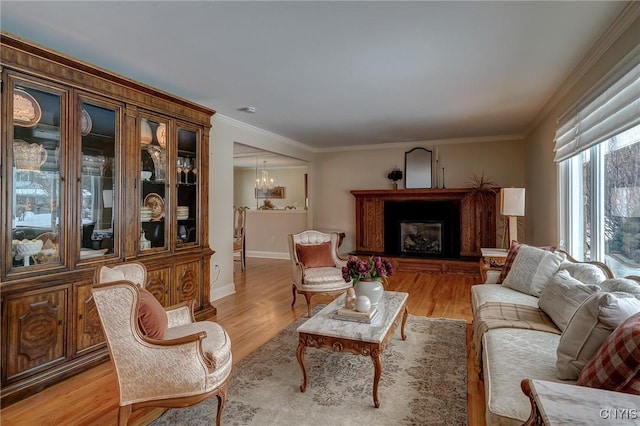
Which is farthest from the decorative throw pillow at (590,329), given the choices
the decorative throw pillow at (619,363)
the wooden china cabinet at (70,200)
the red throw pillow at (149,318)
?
the wooden china cabinet at (70,200)

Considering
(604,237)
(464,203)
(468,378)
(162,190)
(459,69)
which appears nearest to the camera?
(468,378)

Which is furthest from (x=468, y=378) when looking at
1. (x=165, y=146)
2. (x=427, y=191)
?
(x=427, y=191)

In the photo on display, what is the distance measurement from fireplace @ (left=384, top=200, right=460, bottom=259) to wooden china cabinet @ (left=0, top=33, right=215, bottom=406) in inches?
179

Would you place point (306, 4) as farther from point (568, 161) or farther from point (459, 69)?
point (568, 161)

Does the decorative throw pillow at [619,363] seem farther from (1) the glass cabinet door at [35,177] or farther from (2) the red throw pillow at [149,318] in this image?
(1) the glass cabinet door at [35,177]

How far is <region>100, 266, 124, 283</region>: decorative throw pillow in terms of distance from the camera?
6.16 feet

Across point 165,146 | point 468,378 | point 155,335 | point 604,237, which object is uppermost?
point 165,146

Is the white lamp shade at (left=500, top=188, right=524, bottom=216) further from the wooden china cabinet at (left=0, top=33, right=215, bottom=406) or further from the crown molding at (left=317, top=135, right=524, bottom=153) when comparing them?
the wooden china cabinet at (left=0, top=33, right=215, bottom=406)

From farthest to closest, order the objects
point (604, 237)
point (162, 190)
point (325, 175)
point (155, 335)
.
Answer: point (325, 175), point (162, 190), point (604, 237), point (155, 335)

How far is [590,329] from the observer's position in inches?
58.2

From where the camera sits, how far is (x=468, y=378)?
2.42m

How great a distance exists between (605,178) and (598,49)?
3.40 ft

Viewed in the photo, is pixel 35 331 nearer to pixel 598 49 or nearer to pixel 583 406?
pixel 583 406

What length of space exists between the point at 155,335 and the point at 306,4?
2.14 meters
